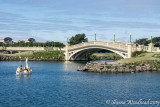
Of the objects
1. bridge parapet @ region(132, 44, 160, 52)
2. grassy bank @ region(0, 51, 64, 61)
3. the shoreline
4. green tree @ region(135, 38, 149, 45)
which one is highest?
green tree @ region(135, 38, 149, 45)

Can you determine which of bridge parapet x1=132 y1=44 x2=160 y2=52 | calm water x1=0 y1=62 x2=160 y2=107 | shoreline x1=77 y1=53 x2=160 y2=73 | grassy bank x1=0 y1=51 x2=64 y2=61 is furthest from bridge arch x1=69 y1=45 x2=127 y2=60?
calm water x1=0 y1=62 x2=160 y2=107

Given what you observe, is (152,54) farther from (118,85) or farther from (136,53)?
(118,85)

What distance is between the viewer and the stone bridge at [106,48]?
89.6 meters

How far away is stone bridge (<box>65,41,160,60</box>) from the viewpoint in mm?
89625

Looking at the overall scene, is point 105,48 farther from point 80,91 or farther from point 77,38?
point 77,38

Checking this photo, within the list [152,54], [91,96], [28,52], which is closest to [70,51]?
[28,52]

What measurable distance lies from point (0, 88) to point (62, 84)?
10794 mm

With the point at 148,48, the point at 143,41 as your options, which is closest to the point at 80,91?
the point at 148,48

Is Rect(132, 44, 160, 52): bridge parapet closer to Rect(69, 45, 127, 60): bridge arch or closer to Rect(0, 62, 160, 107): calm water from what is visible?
Rect(69, 45, 127, 60): bridge arch

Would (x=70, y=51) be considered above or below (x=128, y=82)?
above

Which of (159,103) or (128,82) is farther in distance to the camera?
(128,82)

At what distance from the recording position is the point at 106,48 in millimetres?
98812

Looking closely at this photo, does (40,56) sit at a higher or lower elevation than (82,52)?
lower

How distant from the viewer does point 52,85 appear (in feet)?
174
